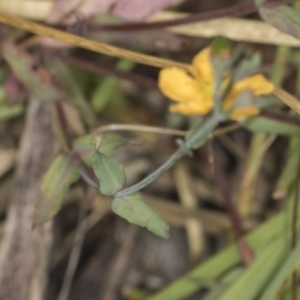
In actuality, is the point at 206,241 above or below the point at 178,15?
below

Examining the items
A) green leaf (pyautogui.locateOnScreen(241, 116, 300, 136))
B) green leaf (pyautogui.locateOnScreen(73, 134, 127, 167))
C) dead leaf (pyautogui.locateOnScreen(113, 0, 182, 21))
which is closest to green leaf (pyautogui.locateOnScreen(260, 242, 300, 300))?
green leaf (pyautogui.locateOnScreen(241, 116, 300, 136))

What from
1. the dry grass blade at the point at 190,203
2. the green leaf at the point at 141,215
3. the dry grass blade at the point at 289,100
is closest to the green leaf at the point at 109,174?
the green leaf at the point at 141,215

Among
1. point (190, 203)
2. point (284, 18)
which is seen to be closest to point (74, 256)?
point (190, 203)

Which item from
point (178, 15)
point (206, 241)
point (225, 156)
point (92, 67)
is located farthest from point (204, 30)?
point (206, 241)

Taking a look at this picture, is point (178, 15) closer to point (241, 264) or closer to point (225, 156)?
point (225, 156)

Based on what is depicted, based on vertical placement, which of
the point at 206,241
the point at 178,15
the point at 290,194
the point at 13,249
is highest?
the point at 178,15

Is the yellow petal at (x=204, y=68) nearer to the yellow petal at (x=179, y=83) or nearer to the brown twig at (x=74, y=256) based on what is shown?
the yellow petal at (x=179, y=83)

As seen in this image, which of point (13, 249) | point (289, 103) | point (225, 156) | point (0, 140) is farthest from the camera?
point (225, 156)
